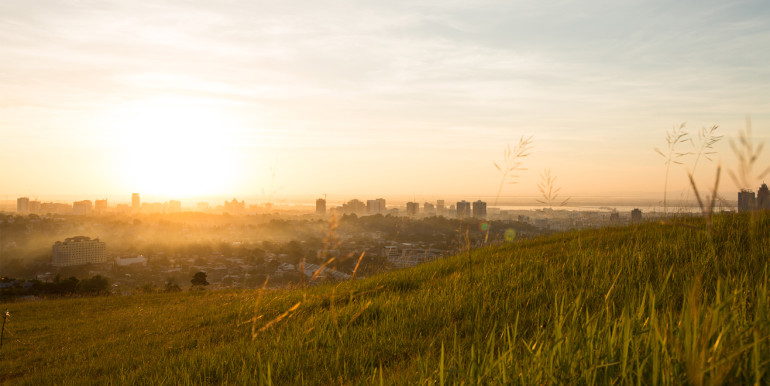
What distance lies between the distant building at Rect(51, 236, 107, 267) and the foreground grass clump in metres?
44.2

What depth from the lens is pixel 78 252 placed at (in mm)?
45844

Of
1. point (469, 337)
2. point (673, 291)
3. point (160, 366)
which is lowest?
point (160, 366)

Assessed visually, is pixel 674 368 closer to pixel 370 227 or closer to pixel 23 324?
pixel 23 324

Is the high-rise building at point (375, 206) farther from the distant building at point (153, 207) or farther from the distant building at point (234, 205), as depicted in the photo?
the distant building at point (153, 207)

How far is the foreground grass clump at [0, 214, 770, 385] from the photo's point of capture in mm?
2043

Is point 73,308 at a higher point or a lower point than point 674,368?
lower

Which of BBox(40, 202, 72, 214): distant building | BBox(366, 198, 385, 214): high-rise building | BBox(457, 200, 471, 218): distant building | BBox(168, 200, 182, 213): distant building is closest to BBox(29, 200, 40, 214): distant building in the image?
BBox(40, 202, 72, 214): distant building

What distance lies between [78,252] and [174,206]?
2788 cm

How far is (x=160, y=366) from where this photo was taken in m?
5.23

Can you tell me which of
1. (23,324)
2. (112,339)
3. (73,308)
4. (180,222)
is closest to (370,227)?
(73,308)

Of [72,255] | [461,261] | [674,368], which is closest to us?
[674,368]

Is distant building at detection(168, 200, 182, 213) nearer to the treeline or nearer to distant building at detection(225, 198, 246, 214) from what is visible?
distant building at detection(225, 198, 246, 214)

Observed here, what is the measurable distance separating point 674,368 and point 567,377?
0.42 m

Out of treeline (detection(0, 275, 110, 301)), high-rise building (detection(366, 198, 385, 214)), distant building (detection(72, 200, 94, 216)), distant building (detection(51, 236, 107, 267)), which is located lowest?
distant building (detection(51, 236, 107, 267))
